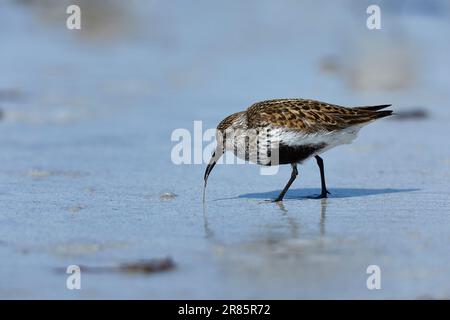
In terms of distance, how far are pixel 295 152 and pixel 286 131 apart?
0.20 m

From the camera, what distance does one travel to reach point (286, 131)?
A: 7340 mm

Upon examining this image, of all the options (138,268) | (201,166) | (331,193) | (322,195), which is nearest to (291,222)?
(322,195)

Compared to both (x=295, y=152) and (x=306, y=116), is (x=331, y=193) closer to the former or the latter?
(x=295, y=152)

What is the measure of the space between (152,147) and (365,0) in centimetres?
997

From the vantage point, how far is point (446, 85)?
43.1ft

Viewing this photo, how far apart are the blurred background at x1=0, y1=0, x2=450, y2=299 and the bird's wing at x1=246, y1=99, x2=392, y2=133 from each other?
643 mm

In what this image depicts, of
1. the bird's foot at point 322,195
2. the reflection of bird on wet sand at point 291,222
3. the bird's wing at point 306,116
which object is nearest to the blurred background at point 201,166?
the reflection of bird on wet sand at point 291,222

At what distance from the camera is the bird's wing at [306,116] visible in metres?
7.38

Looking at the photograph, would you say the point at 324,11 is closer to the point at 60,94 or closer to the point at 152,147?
the point at 60,94

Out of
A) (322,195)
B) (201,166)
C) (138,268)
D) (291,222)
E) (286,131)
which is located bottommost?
(138,268)

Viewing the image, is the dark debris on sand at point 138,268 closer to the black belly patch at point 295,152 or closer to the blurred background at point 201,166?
the blurred background at point 201,166

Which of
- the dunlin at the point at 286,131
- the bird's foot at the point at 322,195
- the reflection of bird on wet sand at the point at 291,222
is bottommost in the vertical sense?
the reflection of bird on wet sand at the point at 291,222

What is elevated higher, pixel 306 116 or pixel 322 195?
pixel 306 116
